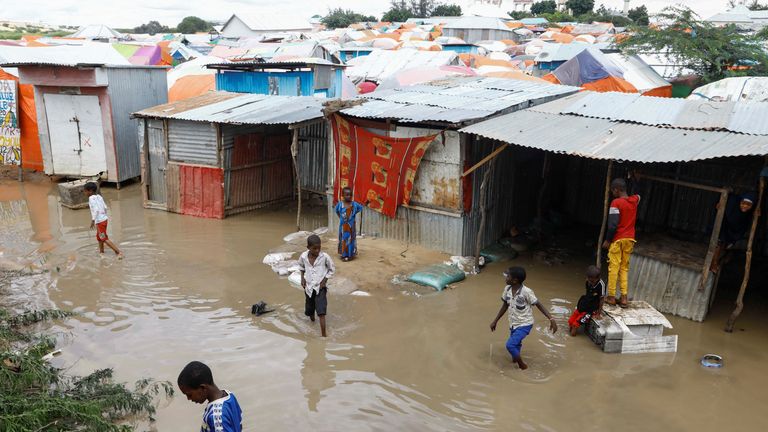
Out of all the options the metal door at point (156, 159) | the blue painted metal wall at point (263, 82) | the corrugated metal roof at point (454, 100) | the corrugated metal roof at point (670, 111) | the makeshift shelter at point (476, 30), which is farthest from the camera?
the makeshift shelter at point (476, 30)

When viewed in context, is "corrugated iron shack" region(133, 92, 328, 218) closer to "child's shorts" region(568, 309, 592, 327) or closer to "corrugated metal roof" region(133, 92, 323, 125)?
"corrugated metal roof" region(133, 92, 323, 125)

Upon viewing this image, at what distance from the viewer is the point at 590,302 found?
6.57m

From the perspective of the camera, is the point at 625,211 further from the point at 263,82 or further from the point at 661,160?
the point at 263,82

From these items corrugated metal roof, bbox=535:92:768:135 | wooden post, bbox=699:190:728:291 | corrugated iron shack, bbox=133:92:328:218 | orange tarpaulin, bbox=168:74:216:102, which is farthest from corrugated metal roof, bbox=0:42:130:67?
wooden post, bbox=699:190:728:291

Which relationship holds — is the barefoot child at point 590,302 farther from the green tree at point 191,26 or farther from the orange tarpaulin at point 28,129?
the green tree at point 191,26

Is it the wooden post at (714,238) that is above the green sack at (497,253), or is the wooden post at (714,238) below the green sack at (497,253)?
above

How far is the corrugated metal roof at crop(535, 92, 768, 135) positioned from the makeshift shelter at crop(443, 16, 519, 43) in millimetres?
42216

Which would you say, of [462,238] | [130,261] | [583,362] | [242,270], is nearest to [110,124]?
[130,261]

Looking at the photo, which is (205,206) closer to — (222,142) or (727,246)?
(222,142)

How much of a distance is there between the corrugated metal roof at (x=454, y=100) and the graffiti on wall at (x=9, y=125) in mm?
10895

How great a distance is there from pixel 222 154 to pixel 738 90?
12.8 meters

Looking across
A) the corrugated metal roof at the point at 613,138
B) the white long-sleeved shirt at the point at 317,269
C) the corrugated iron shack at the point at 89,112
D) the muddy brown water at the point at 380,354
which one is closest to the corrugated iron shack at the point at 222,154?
the corrugated iron shack at the point at 89,112

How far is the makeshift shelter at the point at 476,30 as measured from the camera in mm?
49594

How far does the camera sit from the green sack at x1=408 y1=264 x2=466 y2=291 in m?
8.17
